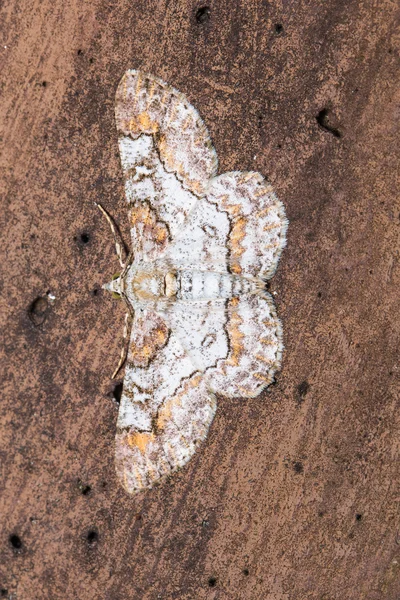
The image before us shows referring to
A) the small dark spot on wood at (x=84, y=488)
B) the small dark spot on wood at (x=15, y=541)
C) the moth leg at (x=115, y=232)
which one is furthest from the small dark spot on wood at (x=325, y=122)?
the small dark spot on wood at (x=15, y=541)

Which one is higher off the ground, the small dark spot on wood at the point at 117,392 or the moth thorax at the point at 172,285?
the moth thorax at the point at 172,285

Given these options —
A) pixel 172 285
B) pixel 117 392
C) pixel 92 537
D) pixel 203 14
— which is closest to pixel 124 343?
pixel 117 392

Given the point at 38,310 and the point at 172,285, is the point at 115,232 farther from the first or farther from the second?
the point at 38,310

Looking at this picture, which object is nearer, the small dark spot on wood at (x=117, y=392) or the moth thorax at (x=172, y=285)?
the moth thorax at (x=172, y=285)

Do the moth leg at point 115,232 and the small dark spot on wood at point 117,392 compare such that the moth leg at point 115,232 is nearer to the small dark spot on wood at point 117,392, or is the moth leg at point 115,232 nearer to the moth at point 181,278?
the moth at point 181,278

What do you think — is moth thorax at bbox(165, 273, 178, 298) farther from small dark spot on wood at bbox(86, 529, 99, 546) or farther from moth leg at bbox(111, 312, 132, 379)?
small dark spot on wood at bbox(86, 529, 99, 546)

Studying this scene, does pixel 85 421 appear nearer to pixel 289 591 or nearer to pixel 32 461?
pixel 32 461
